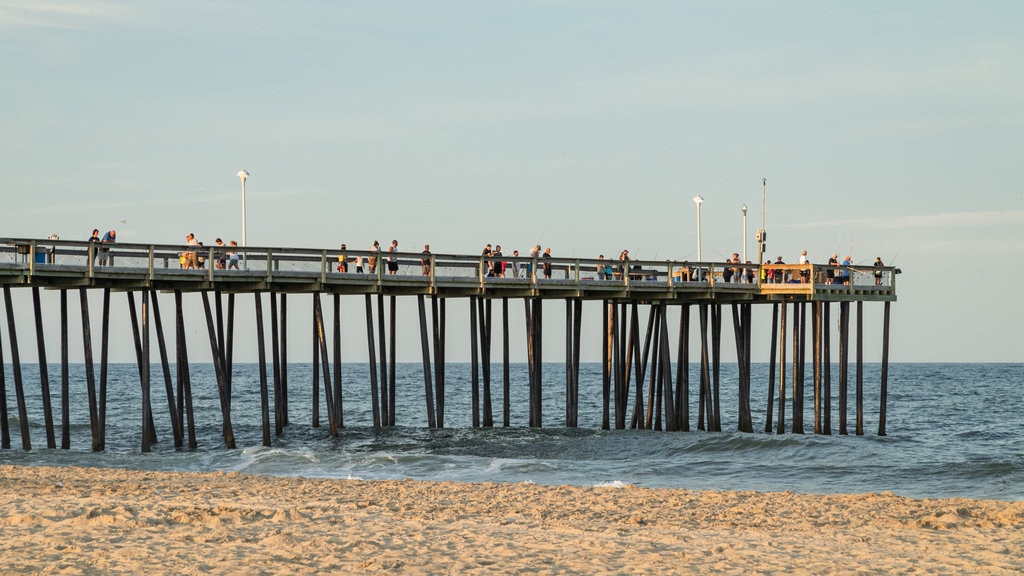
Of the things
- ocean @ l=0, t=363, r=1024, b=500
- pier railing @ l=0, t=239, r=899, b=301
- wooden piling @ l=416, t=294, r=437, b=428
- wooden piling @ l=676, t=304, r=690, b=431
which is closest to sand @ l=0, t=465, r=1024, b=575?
ocean @ l=0, t=363, r=1024, b=500

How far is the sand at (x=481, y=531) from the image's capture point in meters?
13.1

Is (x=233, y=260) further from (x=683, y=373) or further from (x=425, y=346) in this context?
(x=683, y=373)

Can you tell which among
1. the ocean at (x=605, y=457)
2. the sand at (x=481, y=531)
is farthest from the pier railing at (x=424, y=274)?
the sand at (x=481, y=531)

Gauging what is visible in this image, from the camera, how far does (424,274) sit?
32.5 metres

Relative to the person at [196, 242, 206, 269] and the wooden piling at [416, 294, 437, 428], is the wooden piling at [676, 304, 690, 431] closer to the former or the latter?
the wooden piling at [416, 294, 437, 428]

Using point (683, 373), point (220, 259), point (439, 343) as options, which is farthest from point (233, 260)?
point (683, 373)

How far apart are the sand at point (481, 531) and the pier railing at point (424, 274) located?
8.13 meters

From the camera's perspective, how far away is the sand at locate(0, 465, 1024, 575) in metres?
13.1

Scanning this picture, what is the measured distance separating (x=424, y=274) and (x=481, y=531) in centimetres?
Result: 1736

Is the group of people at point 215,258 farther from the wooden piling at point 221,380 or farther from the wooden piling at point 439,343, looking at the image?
the wooden piling at point 439,343

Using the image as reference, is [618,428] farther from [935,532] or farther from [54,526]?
[54,526]

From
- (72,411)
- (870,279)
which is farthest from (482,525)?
(72,411)

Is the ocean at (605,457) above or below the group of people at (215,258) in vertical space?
below

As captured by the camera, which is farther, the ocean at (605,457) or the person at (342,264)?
the person at (342,264)
